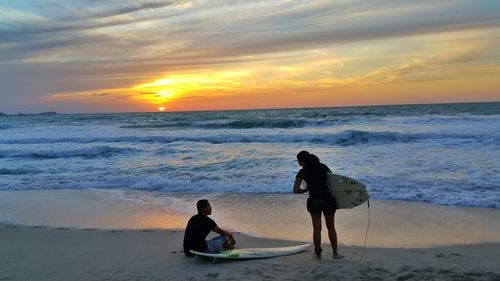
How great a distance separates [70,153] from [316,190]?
20.2 metres

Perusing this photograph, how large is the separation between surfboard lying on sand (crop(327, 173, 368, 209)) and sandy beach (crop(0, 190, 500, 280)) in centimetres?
72

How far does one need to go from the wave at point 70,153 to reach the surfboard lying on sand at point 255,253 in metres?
17.4

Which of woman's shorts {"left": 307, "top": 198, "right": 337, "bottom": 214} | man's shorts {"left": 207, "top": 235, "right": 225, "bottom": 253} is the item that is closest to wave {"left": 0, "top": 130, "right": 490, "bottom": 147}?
man's shorts {"left": 207, "top": 235, "right": 225, "bottom": 253}

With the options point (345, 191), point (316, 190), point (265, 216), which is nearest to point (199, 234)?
point (316, 190)

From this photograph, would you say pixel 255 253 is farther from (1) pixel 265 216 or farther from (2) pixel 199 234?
(1) pixel 265 216

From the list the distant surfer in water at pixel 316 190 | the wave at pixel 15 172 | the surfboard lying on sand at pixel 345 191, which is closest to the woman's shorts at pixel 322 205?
the distant surfer in water at pixel 316 190

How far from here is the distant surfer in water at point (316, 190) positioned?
232 inches

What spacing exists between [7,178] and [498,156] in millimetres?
17323

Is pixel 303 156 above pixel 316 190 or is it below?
above

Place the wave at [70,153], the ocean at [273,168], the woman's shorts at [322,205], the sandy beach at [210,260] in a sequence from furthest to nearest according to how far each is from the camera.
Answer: the wave at [70,153], the ocean at [273,168], the woman's shorts at [322,205], the sandy beach at [210,260]

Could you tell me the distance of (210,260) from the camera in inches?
239

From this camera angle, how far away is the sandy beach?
536 centimetres

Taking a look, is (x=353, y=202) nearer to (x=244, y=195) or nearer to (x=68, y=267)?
(x=68, y=267)

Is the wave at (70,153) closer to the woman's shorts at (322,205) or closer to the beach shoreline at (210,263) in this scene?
the beach shoreline at (210,263)
